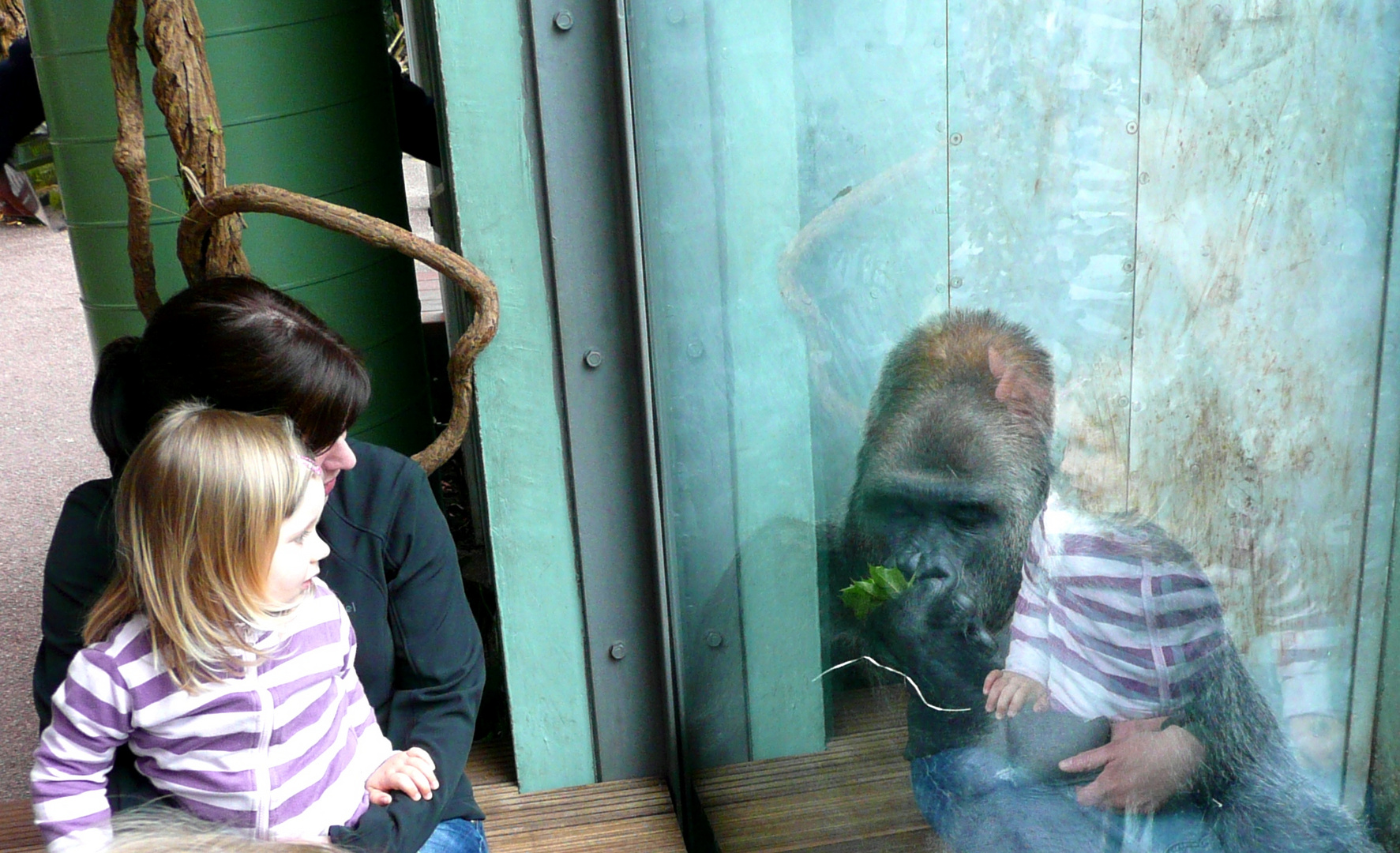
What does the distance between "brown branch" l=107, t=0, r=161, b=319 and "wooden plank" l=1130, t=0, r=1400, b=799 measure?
54.0 inches

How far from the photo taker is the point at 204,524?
1.17m

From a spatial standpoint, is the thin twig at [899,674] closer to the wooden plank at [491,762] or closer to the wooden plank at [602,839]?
the wooden plank at [602,839]

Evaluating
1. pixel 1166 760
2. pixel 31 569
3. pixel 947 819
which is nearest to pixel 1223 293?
pixel 1166 760

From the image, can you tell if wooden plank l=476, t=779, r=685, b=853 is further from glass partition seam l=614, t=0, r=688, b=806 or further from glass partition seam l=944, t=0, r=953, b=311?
glass partition seam l=944, t=0, r=953, b=311

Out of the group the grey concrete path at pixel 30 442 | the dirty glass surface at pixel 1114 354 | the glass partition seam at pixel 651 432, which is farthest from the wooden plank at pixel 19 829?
the dirty glass surface at pixel 1114 354

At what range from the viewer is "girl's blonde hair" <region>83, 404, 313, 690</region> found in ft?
3.84

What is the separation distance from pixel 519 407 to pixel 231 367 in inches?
25.7

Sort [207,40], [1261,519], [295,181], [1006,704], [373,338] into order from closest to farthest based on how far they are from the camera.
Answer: [1261,519], [1006,704], [207,40], [295,181], [373,338]

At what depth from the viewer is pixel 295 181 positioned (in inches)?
82.4

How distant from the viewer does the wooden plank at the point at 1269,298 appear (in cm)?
65

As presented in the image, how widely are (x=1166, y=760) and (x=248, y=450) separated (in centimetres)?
87

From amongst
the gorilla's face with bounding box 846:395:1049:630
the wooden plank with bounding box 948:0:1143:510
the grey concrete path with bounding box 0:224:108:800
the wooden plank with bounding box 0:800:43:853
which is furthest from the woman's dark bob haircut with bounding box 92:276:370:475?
the grey concrete path with bounding box 0:224:108:800

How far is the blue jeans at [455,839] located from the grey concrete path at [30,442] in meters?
1.36

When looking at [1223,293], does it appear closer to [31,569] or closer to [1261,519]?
[1261,519]
